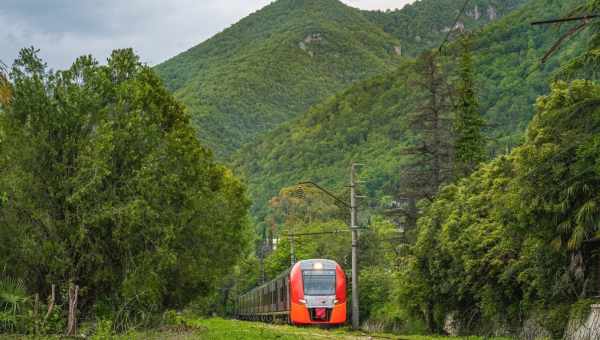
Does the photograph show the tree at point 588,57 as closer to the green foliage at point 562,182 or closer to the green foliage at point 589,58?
the green foliage at point 589,58

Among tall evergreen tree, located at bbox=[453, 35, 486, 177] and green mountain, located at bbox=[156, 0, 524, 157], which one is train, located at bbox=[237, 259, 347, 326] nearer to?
tall evergreen tree, located at bbox=[453, 35, 486, 177]

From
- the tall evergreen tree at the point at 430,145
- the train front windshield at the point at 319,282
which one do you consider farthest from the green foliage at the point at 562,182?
the tall evergreen tree at the point at 430,145

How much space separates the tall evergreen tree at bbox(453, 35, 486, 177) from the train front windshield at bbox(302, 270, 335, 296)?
25.6ft

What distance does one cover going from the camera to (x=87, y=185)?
2066cm

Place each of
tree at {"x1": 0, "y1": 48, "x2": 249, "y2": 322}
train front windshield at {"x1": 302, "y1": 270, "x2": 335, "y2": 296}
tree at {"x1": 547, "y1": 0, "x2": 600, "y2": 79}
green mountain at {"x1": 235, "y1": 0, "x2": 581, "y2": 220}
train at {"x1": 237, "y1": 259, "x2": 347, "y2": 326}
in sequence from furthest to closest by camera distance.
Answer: green mountain at {"x1": 235, "y1": 0, "x2": 581, "y2": 220}
train front windshield at {"x1": 302, "y1": 270, "x2": 335, "y2": 296}
train at {"x1": 237, "y1": 259, "x2": 347, "y2": 326}
tree at {"x1": 0, "y1": 48, "x2": 249, "y2": 322}
tree at {"x1": 547, "y1": 0, "x2": 600, "y2": 79}

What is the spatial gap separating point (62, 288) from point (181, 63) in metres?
158

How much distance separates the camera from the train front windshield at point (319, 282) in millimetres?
34594

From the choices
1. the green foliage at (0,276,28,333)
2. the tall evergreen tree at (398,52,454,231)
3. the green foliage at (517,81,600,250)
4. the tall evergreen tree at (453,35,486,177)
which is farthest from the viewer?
the tall evergreen tree at (398,52,454,231)

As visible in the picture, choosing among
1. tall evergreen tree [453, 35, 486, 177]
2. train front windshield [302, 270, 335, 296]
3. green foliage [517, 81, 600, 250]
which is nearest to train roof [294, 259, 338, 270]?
train front windshield [302, 270, 335, 296]

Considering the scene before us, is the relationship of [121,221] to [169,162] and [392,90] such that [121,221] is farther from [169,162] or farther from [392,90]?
[392,90]

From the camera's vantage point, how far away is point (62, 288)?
2136cm

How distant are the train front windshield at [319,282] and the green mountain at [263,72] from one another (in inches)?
3398

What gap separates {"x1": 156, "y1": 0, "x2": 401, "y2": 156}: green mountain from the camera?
5330 inches

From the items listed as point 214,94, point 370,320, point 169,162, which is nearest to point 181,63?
point 214,94
